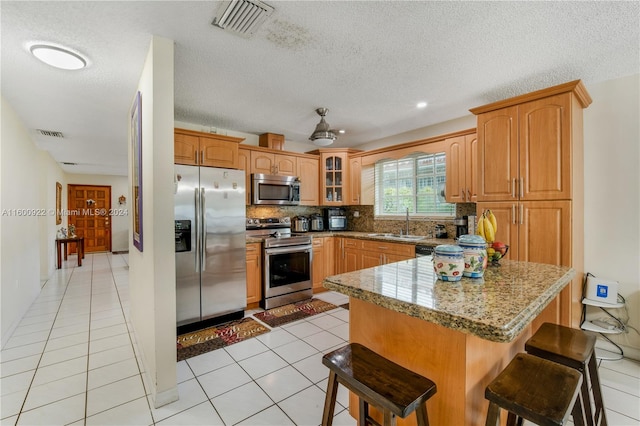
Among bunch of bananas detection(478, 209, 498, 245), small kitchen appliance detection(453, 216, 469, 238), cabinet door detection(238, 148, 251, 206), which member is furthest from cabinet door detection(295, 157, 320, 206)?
bunch of bananas detection(478, 209, 498, 245)

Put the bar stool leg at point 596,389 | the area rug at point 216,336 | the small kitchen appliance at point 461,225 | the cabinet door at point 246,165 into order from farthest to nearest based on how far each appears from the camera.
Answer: the cabinet door at point 246,165, the small kitchen appliance at point 461,225, the area rug at point 216,336, the bar stool leg at point 596,389

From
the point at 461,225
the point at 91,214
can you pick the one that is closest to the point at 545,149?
the point at 461,225

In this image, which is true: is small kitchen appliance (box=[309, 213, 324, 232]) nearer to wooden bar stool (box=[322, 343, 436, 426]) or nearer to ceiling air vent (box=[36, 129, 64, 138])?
wooden bar stool (box=[322, 343, 436, 426])

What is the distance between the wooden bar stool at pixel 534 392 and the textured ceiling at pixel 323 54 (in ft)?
6.33

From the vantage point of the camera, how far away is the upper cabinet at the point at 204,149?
328 centimetres

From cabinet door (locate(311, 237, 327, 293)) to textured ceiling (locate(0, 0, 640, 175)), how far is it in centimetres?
191

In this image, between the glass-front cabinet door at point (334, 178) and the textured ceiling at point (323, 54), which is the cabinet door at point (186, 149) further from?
the glass-front cabinet door at point (334, 178)

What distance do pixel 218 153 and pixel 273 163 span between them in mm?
965

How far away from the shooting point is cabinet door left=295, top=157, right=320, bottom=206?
4676mm

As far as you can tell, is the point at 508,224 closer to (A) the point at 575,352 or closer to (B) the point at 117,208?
(A) the point at 575,352

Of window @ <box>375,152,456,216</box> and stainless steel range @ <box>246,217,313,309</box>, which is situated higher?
window @ <box>375,152,456,216</box>

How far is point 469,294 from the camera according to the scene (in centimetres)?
122

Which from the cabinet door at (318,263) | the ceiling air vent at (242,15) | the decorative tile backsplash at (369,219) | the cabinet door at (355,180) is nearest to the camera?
the ceiling air vent at (242,15)

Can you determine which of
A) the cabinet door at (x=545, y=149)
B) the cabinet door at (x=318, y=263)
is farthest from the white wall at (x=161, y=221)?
the cabinet door at (x=545, y=149)
